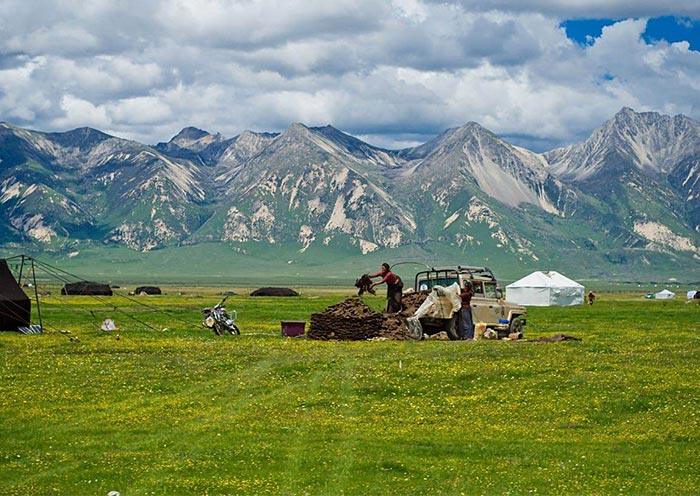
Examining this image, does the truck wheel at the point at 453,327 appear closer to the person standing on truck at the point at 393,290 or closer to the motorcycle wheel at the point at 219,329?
the person standing on truck at the point at 393,290

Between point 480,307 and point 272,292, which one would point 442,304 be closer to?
point 480,307

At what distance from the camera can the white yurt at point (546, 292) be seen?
119 meters

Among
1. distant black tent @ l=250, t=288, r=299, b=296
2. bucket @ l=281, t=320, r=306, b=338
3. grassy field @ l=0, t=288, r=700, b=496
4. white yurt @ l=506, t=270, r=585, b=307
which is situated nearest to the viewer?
grassy field @ l=0, t=288, r=700, b=496

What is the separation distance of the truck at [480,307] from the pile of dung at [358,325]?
1.52 m

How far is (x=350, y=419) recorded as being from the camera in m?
29.5

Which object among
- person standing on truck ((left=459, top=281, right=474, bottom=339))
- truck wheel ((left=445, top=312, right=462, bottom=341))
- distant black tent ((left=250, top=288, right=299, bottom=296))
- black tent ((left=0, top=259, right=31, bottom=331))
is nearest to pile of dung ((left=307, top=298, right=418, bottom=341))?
truck wheel ((left=445, top=312, right=462, bottom=341))

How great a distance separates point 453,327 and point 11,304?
84.0 feet

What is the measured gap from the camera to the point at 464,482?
22.5 m

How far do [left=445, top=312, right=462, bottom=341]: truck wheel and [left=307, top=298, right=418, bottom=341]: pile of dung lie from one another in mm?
2070

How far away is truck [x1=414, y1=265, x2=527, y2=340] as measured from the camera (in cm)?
5147

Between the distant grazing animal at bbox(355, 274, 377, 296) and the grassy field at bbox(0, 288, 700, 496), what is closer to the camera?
the grassy field at bbox(0, 288, 700, 496)

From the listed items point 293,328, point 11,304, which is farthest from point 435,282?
point 11,304

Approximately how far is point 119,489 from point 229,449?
14.1 ft

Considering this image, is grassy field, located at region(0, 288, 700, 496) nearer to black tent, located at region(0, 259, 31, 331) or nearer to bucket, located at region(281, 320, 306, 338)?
bucket, located at region(281, 320, 306, 338)
